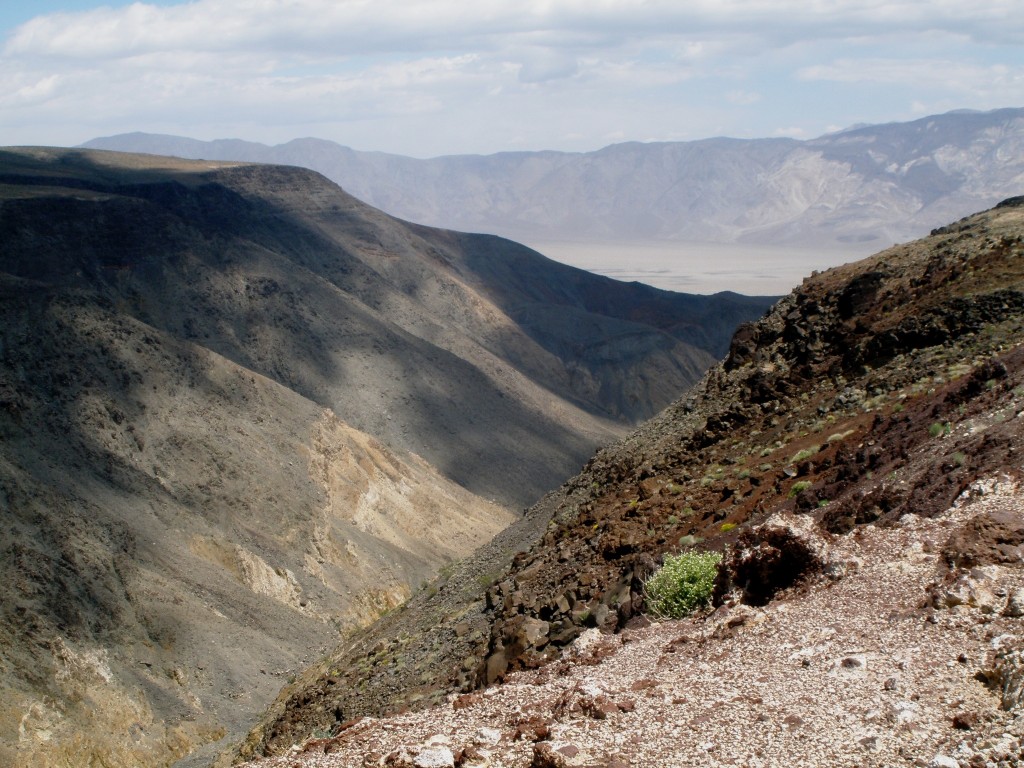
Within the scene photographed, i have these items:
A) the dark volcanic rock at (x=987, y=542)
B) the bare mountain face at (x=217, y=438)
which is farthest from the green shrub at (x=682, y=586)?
the bare mountain face at (x=217, y=438)

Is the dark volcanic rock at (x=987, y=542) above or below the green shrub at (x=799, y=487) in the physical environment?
above

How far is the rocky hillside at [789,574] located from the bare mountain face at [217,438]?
268 inches

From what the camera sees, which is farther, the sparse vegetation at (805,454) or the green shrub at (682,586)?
the sparse vegetation at (805,454)

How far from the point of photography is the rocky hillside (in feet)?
26.3

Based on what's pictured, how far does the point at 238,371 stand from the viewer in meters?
44.5

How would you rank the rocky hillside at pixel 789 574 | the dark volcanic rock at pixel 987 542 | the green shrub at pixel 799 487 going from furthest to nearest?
the green shrub at pixel 799 487, the dark volcanic rock at pixel 987 542, the rocky hillside at pixel 789 574

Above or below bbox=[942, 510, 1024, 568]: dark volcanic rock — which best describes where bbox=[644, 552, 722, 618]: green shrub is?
below

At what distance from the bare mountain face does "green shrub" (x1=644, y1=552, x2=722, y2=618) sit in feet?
57.1

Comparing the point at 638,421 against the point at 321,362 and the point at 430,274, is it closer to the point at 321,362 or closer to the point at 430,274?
the point at 430,274

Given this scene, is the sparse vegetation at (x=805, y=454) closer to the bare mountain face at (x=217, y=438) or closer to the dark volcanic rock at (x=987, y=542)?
the dark volcanic rock at (x=987, y=542)

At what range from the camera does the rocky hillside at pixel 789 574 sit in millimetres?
8016

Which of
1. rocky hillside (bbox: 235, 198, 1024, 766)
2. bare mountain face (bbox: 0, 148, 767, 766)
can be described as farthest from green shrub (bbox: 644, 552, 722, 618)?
bare mountain face (bbox: 0, 148, 767, 766)

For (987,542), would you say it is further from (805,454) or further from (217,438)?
(217,438)

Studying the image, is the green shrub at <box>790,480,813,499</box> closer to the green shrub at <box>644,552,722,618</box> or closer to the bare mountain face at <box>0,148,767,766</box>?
the green shrub at <box>644,552,722,618</box>
